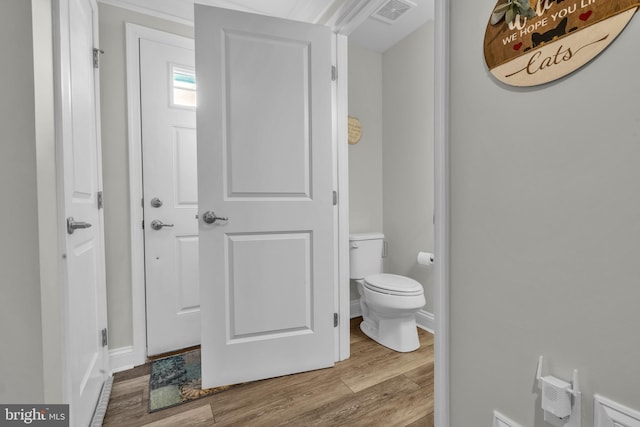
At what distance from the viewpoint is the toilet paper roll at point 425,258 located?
2168 mm

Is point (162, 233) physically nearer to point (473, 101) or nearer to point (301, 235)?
point (301, 235)

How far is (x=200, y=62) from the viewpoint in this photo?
1508 mm

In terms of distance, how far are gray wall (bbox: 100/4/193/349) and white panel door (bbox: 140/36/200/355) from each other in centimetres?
11

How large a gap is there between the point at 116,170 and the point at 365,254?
188 cm

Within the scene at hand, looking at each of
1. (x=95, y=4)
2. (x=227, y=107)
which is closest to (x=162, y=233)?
(x=227, y=107)

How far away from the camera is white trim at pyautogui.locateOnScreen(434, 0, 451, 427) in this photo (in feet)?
3.47

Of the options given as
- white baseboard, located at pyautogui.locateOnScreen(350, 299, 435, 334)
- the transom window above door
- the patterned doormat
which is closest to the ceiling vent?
the transom window above door

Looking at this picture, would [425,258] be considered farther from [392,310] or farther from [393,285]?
[392,310]

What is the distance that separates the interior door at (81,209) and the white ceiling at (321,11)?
15.9 inches

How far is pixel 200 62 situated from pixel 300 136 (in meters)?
0.64

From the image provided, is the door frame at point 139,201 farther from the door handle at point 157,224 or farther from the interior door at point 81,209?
the interior door at point 81,209

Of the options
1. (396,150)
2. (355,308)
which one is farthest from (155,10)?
(355,308)

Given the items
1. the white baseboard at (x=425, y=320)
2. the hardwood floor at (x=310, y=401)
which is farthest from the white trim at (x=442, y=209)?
the white baseboard at (x=425, y=320)

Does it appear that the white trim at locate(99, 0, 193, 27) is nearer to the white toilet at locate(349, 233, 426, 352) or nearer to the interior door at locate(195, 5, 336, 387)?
the interior door at locate(195, 5, 336, 387)
